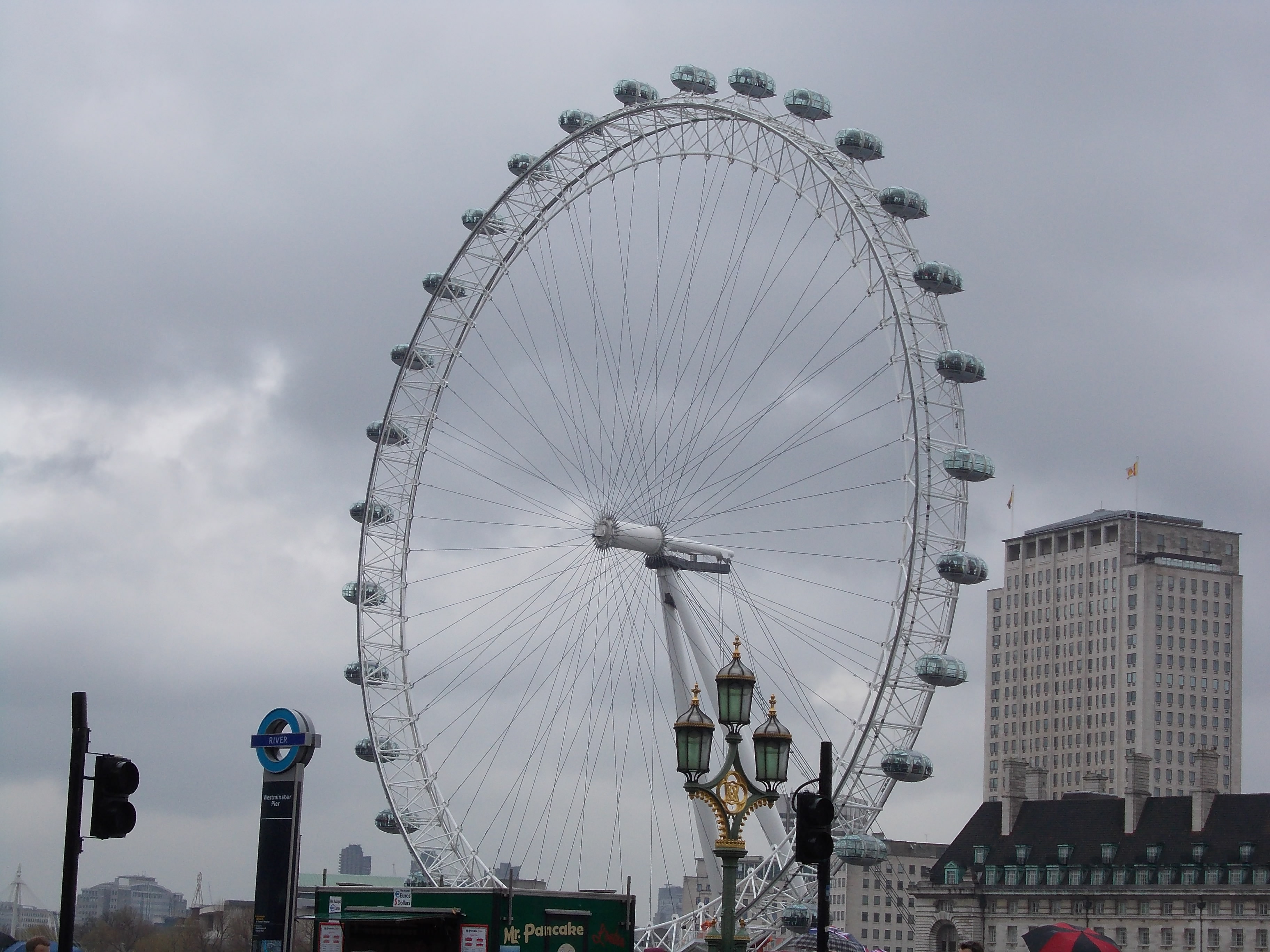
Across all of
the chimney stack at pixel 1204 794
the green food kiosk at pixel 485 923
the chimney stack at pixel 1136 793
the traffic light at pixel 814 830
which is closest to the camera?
the traffic light at pixel 814 830

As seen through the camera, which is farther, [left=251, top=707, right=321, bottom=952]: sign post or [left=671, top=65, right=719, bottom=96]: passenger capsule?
[left=671, top=65, right=719, bottom=96]: passenger capsule

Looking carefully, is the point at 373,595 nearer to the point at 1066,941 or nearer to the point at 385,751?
the point at 385,751

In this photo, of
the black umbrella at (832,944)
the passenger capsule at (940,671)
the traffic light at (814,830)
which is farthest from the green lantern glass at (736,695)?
the passenger capsule at (940,671)

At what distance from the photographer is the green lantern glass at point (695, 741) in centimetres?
2859

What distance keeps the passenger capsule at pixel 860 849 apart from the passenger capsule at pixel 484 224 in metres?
25.9

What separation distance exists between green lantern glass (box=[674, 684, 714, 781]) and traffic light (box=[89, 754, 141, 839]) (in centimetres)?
1039

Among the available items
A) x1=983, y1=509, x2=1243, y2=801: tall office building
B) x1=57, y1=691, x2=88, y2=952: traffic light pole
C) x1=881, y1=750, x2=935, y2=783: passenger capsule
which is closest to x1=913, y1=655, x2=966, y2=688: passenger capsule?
x1=881, y1=750, x2=935, y2=783: passenger capsule

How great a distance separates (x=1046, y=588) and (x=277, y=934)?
148385mm

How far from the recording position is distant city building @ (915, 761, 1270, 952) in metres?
84.9

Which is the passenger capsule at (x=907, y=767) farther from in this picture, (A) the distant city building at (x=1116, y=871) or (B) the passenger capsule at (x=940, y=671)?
(A) the distant city building at (x=1116, y=871)

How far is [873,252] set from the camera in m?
52.0

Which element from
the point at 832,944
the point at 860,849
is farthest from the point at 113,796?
the point at 860,849

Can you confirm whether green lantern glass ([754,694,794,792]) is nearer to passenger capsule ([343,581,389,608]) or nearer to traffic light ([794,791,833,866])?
traffic light ([794,791,833,866])

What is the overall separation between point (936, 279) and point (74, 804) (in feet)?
114
